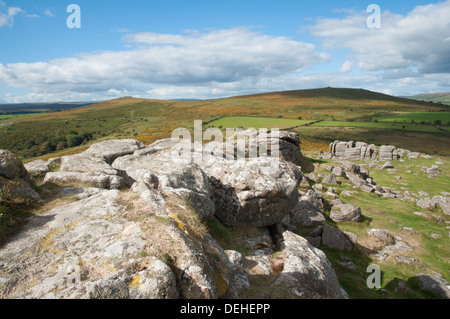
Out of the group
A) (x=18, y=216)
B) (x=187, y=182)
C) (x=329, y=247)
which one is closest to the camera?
(x=18, y=216)

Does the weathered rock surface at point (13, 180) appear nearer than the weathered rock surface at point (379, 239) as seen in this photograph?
Yes

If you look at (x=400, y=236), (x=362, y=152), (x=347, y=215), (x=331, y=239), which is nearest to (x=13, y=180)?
(x=331, y=239)

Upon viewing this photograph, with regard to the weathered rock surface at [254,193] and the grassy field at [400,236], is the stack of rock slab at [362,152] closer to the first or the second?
the grassy field at [400,236]

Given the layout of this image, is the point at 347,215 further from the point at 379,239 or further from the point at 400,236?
the point at 400,236

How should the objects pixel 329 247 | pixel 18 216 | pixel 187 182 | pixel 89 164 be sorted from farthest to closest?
pixel 329 247
pixel 89 164
pixel 187 182
pixel 18 216

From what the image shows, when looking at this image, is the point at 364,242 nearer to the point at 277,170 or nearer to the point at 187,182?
the point at 277,170

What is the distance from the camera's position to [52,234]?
7430mm

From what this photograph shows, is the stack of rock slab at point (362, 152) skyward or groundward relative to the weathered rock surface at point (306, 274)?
skyward

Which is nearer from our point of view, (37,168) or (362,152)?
(37,168)

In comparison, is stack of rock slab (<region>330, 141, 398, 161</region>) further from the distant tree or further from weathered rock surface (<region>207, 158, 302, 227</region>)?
the distant tree

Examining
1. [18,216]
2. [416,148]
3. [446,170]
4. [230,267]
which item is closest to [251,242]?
[230,267]

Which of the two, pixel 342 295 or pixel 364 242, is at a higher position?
pixel 342 295

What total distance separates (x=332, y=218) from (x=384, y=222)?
15.0 ft

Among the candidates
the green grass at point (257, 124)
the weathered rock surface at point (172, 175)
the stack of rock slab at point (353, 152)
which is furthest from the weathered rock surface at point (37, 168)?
the green grass at point (257, 124)
